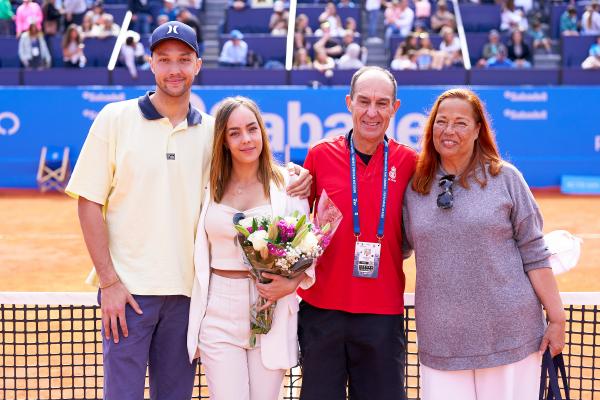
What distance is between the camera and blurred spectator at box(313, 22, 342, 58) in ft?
65.3

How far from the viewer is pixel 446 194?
13.6 ft

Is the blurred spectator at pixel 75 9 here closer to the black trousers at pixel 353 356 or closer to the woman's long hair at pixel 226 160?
the woman's long hair at pixel 226 160

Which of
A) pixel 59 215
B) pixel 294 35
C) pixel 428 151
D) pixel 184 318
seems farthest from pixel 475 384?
pixel 294 35

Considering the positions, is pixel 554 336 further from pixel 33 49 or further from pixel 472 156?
pixel 33 49

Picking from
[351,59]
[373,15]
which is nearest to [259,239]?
[351,59]

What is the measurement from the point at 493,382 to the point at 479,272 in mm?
540

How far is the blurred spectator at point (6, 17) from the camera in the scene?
21.3 metres

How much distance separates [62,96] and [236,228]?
13495 millimetres

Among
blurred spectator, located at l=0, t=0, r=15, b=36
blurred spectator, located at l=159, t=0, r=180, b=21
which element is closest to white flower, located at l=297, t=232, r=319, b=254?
blurred spectator, located at l=159, t=0, r=180, b=21

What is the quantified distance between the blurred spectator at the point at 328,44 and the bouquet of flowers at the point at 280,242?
15817 millimetres

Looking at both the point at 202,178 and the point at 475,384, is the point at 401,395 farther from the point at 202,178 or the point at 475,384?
the point at 202,178

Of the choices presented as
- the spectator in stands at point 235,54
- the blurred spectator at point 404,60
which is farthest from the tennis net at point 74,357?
the spectator in stands at point 235,54

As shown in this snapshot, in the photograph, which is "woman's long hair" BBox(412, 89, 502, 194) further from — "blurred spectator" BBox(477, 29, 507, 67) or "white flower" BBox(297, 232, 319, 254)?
"blurred spectator" BBox(477, 29, 507, 67)

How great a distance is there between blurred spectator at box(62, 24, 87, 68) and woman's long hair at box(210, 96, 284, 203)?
16045 millimetres
